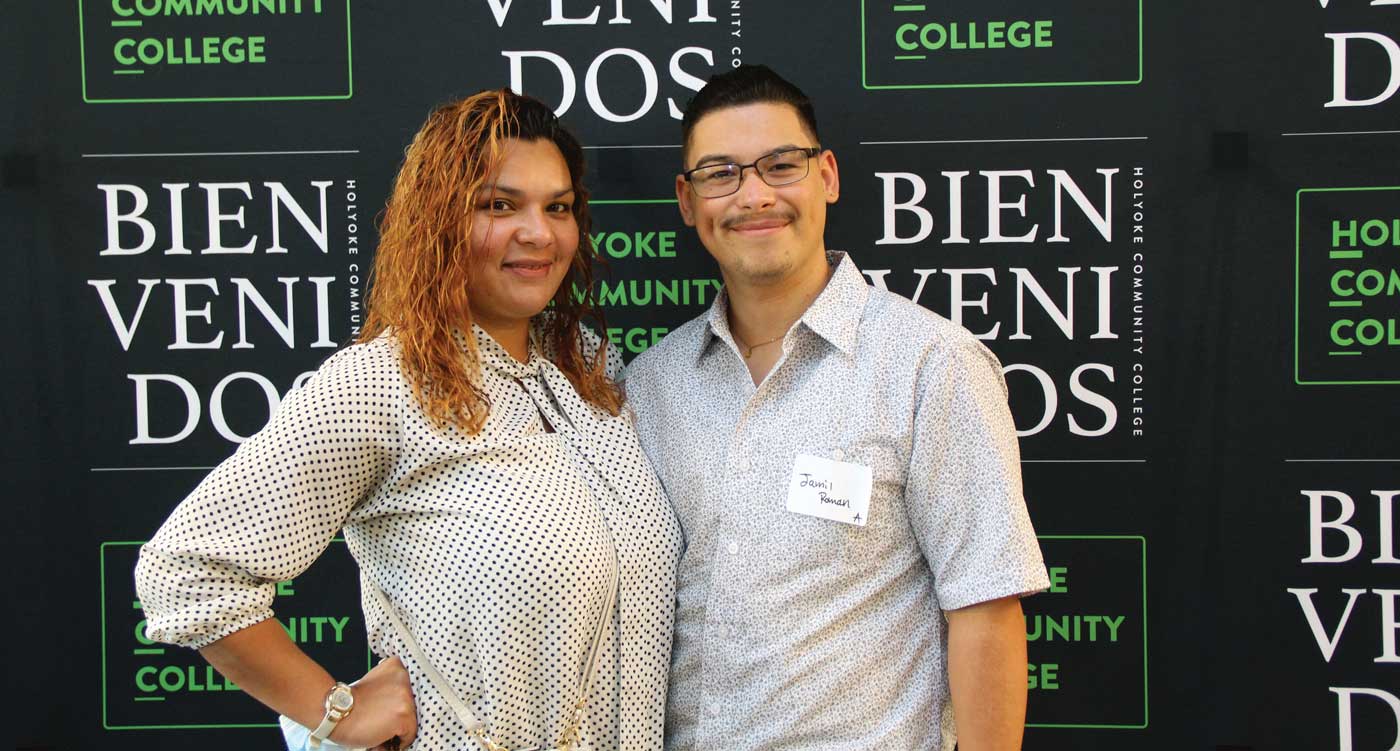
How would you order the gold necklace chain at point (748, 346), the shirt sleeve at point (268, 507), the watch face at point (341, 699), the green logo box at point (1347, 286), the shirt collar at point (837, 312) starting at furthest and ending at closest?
the green logo box at point (1347, 286)
the gold necklace chain at point (748, 346)
the shirt collar at point (837, 312)
the watch face at point (341, 699)
the shirt sleeve at point (268, 507)

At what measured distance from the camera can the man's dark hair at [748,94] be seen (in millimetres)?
1870

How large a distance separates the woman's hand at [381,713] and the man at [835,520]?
1.40 ft

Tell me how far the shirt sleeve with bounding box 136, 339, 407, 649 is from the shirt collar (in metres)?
0.57

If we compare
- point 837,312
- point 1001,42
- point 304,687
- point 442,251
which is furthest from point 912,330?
point 304,687

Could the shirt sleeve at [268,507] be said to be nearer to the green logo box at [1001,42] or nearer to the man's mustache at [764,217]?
the man's mustache at [764,217]

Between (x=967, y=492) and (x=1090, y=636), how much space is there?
869mm

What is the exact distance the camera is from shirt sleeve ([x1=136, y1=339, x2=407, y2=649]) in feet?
5.10

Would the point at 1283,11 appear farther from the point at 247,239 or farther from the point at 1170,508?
the point at 247,239

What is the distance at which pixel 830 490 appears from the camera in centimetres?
171

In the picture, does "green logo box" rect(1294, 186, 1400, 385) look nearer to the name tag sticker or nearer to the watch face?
the name tag sticker

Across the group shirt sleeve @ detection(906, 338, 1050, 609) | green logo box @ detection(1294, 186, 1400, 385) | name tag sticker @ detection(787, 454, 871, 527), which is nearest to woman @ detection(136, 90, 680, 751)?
name tag sticker @ detection(787, 454, 871, 527)

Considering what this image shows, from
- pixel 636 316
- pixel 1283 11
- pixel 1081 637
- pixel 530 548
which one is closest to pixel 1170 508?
pixel 1081 637

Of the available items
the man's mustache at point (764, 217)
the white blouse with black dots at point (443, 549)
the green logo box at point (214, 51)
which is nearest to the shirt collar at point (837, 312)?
the man's mustache at point (764, 217)

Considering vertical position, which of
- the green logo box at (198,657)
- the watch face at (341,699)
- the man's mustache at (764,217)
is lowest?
the green logo box at (198,657)
